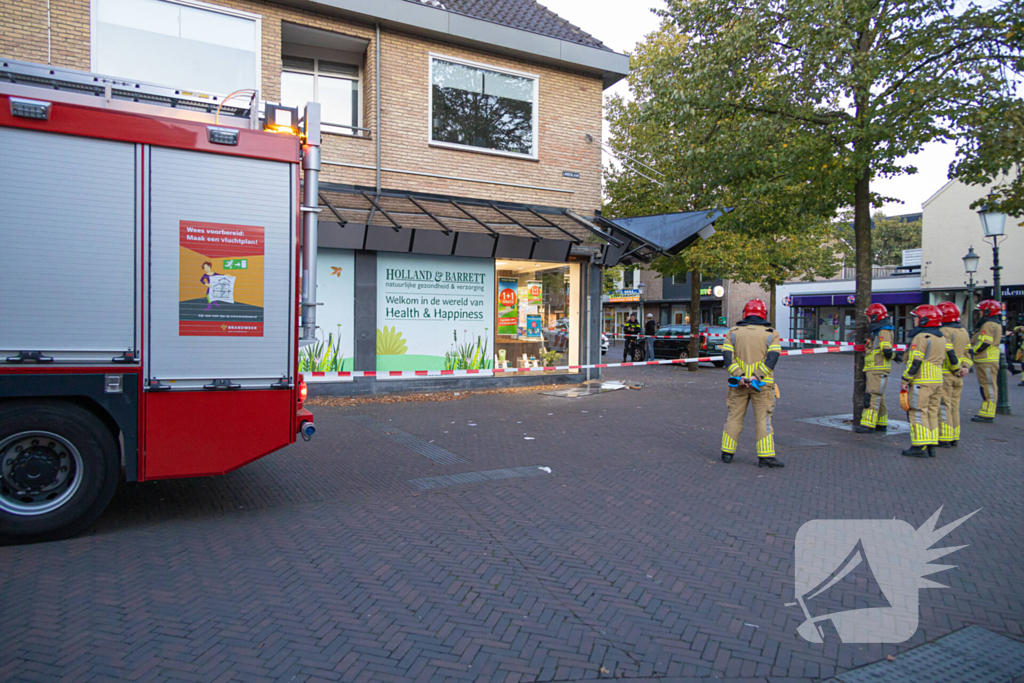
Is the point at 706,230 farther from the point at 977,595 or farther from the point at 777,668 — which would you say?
the point at 777,668

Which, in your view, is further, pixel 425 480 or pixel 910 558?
pixel 425 480

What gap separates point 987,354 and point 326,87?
13666 mm

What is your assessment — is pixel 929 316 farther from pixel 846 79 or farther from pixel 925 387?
pixel 846 79

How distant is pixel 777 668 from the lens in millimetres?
3170

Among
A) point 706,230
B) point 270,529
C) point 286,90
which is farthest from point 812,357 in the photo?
point 270,529

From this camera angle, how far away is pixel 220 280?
4996 millimetres

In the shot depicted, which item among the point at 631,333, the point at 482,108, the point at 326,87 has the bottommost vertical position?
the point at 631,333

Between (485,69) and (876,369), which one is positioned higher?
(485,69)

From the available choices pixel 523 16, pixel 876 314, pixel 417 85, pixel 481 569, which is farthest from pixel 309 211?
pixel 523 16

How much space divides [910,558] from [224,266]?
5.63 metres

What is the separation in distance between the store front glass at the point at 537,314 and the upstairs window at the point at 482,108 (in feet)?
9.02

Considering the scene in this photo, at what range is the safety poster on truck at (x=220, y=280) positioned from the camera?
4.90 m

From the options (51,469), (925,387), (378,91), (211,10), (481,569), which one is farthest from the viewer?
(378,91)

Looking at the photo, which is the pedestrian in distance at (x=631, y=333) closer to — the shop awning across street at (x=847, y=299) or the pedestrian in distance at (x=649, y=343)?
the pedestrian in distance at (x=649, y=343)
